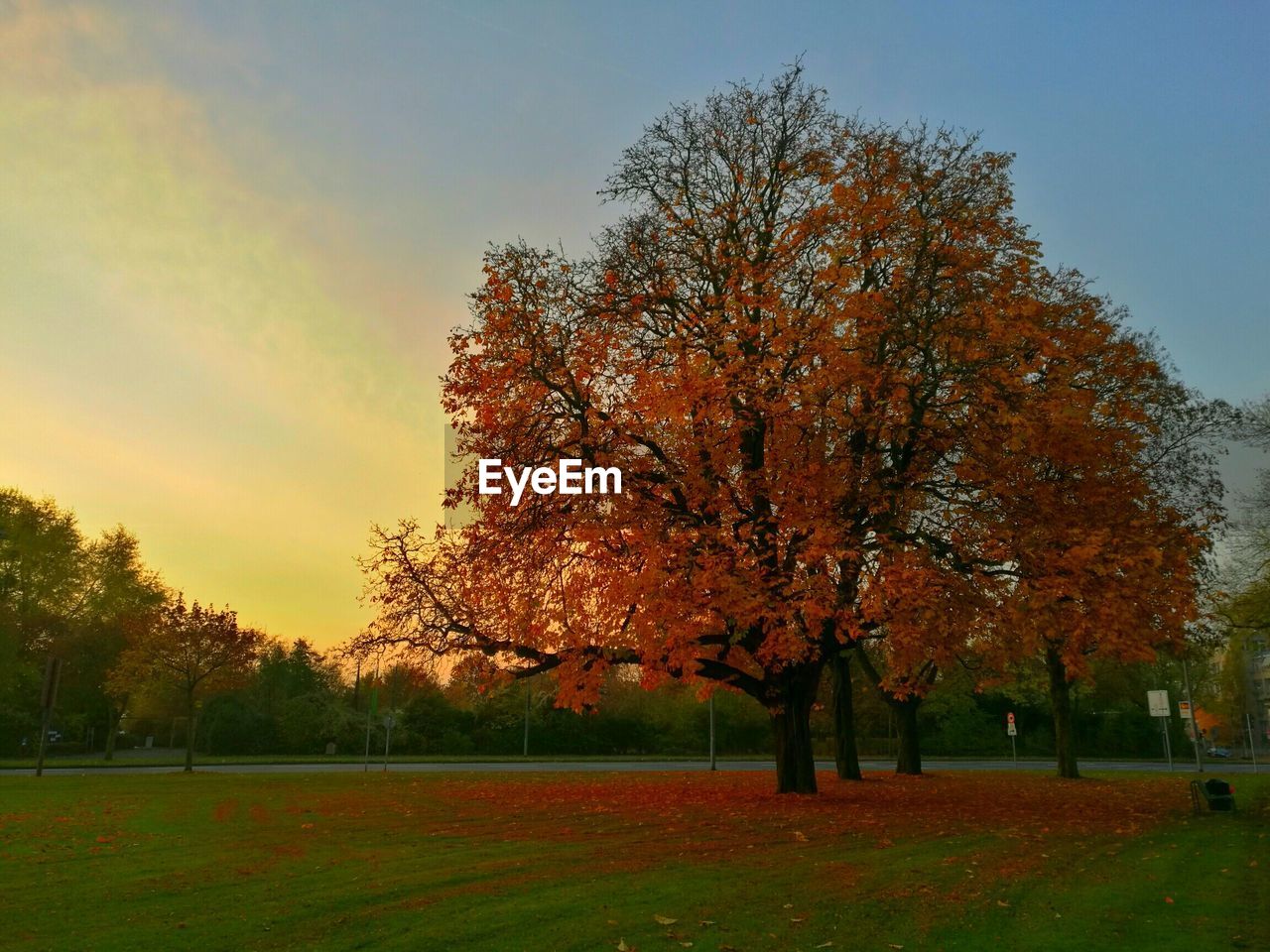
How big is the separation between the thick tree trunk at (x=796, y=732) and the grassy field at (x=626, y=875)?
128cm

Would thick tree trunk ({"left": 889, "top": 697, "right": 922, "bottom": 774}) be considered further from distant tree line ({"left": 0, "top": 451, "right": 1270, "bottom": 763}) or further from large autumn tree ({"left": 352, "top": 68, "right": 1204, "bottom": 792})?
large autumn tree ({"left": 352, "top": 68, "right": 1204, "bottom": 792})

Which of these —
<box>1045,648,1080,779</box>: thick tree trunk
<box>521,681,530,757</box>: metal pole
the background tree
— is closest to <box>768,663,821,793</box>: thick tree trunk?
<box>1045,648,1080,779</box>: thick tree trunk

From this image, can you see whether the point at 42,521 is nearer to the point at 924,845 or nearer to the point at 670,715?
the point at 670,715

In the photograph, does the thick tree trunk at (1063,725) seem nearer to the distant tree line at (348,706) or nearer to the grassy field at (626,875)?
the distant tree line at (348,706)

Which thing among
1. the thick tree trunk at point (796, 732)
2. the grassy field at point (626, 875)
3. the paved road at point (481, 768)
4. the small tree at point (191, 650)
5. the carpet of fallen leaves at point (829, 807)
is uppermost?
the small tree at point (191, 650)

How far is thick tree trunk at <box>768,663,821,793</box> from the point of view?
70.1ft

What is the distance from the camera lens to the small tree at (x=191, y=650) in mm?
35125

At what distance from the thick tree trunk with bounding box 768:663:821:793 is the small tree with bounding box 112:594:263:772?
24317 mm

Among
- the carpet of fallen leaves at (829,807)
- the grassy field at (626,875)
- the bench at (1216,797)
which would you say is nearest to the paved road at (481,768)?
the carpet of fallen leaves at (829,807)

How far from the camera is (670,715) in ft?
209

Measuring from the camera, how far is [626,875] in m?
10.5

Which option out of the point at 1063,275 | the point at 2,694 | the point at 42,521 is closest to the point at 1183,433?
the point at 1063,275

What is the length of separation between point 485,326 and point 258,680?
50613mm

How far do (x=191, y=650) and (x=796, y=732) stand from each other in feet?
84.3
